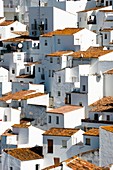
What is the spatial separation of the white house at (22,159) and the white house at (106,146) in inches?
194

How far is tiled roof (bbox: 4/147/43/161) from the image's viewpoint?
182ft

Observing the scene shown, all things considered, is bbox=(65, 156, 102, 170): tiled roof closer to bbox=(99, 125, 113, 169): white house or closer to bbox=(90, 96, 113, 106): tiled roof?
bbox=(99, 125, 113, 169): white house

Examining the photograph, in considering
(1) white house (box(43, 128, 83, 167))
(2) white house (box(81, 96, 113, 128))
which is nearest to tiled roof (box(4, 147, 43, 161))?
(1) white house (box(43, 128, 83, 167))

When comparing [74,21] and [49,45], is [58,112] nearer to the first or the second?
[49,45]

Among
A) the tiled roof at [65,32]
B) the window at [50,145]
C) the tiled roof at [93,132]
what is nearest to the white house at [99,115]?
the tiled roof at [93,132]

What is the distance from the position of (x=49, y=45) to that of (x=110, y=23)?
5077 mm

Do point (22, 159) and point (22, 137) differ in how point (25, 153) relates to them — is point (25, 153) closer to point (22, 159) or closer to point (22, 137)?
point (22, 159)

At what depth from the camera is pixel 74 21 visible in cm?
7538

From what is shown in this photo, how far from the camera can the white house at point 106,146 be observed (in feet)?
166

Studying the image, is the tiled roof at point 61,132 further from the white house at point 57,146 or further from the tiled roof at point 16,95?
the tiled roof at point 16,95

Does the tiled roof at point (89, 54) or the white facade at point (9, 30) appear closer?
the tiled roof at point (89, 54)

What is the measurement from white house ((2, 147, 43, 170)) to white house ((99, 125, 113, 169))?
16.1ft

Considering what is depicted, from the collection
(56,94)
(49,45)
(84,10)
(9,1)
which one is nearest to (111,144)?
(56,94)

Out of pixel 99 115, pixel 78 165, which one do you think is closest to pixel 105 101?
pixel 99 115
